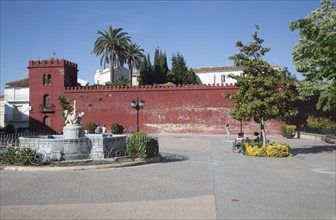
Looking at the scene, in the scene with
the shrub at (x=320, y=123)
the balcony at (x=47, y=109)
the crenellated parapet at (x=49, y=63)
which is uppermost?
the crenellated parapet at (x=49, y=63)

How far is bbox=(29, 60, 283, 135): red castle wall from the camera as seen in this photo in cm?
3519

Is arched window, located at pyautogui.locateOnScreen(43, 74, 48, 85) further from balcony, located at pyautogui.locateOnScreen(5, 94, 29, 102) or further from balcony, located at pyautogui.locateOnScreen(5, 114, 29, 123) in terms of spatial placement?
balcony, located at pyautogui.locateOnScreen(5, 94, 29, 102)

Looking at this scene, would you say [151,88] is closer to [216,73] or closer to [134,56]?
[134,56]

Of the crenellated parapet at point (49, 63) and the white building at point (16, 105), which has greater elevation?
the crenellated parapet at point (49, 63)

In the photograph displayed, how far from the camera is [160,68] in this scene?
2157 inches

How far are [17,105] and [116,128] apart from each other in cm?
2105

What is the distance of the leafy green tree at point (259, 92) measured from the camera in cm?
1725

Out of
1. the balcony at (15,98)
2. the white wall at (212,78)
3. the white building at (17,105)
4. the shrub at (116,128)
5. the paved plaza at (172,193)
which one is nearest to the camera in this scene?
the paved plaza at (172,193)

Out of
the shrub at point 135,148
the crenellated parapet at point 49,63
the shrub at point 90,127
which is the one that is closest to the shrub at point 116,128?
the shrub at point 90,127

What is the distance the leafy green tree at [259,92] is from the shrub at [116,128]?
20230 millimetres

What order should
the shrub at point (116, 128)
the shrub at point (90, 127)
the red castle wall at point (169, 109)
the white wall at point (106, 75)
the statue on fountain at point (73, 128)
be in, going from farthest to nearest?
the white wall at point (106, 75), the shrub at point (90, 127), the shrub at point (116, 128), the red castle wall at point (169, 109), the statue on fountain at point (73, 128)

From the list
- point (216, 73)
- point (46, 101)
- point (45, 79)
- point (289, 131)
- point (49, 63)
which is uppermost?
point (216, 73)

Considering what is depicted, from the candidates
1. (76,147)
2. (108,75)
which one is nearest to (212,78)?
(108,75)

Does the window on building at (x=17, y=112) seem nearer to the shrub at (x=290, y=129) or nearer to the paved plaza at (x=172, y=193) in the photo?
the shrub at (x=290, y=129)
